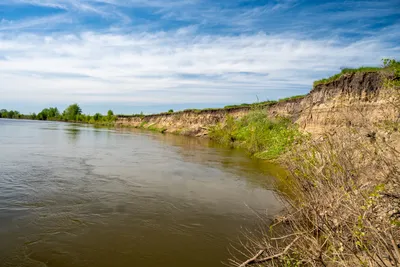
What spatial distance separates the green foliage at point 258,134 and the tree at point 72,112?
4385 inches

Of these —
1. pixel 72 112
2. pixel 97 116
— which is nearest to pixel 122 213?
pixel 97 116

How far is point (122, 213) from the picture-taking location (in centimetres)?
746

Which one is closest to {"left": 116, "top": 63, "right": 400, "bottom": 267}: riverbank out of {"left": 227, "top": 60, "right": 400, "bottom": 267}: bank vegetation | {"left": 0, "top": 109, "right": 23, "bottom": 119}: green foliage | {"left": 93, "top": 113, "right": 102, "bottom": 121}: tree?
{"left": 227, "top": 60, "right": 400, "bottom": 267}: bank vegetation

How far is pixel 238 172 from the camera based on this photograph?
1431 centimetres

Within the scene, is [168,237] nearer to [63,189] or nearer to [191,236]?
[191,236]

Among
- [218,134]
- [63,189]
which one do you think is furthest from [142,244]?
[218,134]

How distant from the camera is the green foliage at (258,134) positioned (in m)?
18.9

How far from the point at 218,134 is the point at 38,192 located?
28543mm

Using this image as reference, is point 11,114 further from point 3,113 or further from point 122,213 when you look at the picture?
point 122,213

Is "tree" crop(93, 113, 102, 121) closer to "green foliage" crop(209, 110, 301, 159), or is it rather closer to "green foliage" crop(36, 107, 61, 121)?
"green foliage" crop(36, 107, 61, 121)

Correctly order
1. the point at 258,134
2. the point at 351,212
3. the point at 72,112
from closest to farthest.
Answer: the point at 351,212 < the point at 258,134 < the point at 72,112

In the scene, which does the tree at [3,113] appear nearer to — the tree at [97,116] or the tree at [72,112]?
the tree at [72,112]

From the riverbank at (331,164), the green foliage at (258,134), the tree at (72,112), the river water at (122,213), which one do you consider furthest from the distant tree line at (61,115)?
the river water at (122,213)

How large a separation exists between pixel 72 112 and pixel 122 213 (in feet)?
467
